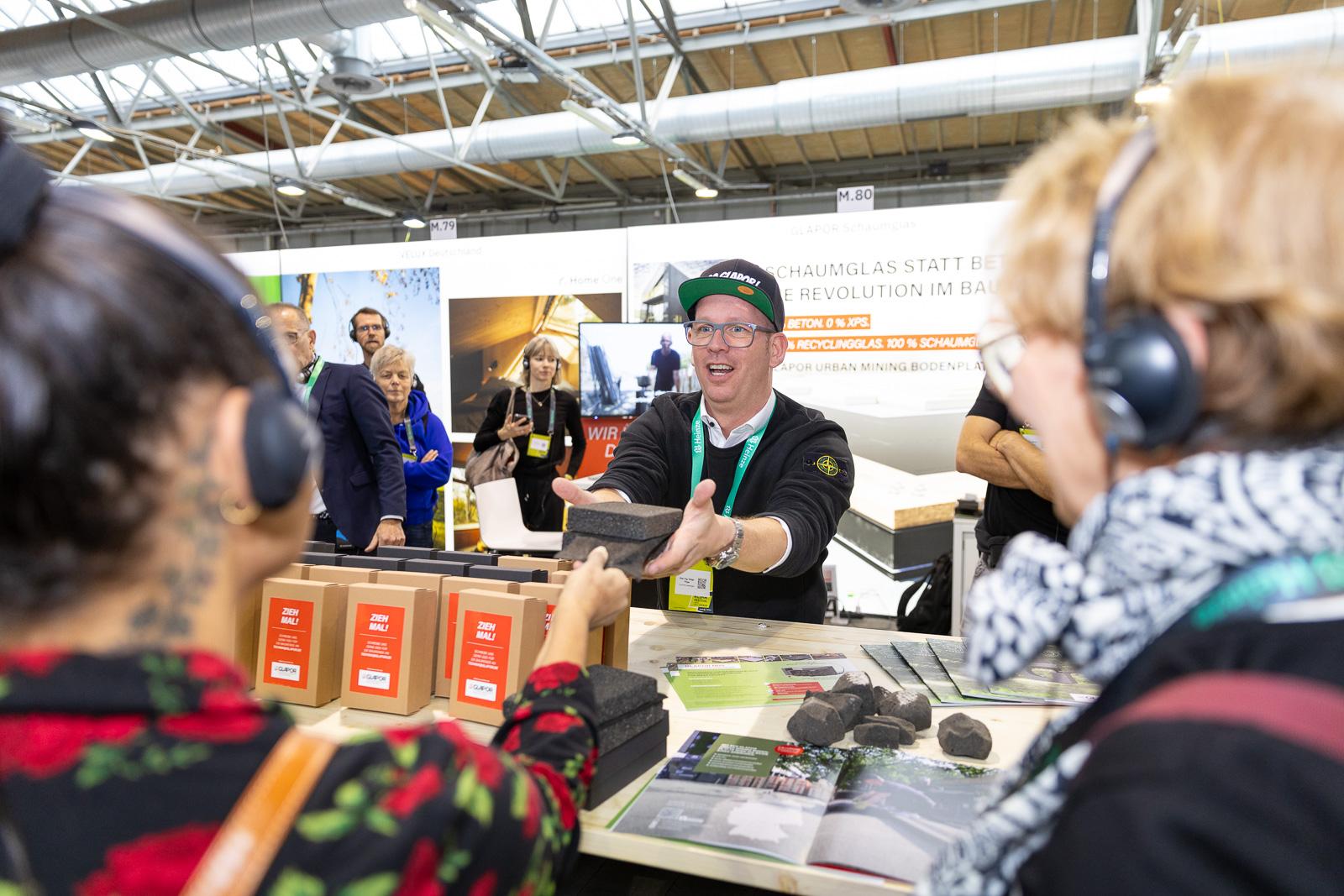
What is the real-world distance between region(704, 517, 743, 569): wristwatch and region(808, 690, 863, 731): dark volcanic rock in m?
0.52

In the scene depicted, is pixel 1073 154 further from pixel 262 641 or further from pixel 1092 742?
pixel 262 641

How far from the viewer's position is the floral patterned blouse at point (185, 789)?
53 cm

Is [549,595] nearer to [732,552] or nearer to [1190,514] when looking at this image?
[732,552]

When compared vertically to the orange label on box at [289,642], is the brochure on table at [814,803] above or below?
below

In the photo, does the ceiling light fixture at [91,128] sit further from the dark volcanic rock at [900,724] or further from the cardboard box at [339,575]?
the dark volcanic rock at [900,724]

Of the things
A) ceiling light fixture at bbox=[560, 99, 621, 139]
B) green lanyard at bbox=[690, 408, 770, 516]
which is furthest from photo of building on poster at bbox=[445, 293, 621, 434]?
green lanyard at bbox=[690, 408, 770, 516]

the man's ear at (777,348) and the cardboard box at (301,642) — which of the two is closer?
the cardboard box at (301,642)

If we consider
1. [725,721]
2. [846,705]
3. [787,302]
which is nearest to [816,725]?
[846,705]

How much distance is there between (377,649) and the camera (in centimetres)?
167

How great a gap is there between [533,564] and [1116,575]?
1460 millimetres

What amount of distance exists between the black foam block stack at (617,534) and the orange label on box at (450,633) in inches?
10.6

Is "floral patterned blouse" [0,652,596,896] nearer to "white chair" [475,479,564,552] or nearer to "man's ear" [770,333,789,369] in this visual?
"man's ear" [770,333,789,369]

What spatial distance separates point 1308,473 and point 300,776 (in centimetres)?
72

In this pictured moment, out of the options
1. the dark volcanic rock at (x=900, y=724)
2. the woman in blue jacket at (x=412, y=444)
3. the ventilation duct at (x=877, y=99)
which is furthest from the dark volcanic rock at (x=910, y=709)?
the ventilation duct at (x=877, y=99)
